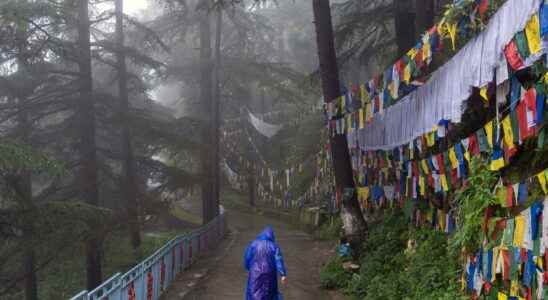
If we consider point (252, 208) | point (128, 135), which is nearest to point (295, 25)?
point (252, 208)

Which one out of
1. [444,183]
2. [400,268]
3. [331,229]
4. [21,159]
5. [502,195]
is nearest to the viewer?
[502,195]

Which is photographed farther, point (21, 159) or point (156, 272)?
point (156, 272)

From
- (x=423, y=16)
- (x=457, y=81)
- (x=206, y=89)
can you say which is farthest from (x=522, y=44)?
(x=206, y=89)

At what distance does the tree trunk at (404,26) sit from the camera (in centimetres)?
1383

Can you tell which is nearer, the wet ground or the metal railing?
the metal railing

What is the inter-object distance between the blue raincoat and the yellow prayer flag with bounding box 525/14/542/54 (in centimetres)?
479

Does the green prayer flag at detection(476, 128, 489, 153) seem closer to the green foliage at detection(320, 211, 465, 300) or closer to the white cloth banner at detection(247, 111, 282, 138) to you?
the green foliage at detection(320, 211, 465, 300)

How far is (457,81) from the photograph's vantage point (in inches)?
280

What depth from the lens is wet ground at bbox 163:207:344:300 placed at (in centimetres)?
1155

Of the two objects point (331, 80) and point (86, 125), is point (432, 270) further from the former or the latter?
point (86, 125)

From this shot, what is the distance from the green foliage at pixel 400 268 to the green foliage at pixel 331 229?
15.8 ft

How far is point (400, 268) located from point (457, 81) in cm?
429

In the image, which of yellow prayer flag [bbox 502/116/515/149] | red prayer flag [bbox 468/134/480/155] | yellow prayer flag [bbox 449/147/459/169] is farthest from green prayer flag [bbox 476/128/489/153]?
yellow prayer flag [bbox 502/116/515/149]

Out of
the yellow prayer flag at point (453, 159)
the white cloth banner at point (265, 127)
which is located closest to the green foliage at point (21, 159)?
the yellow prayer flag at point (453, 159)
